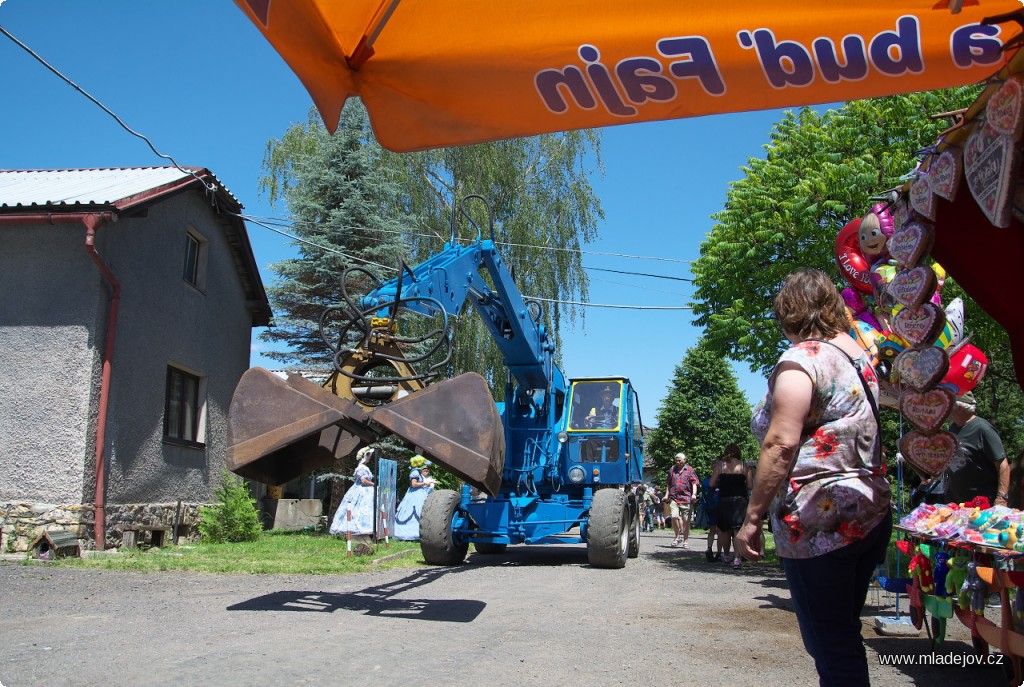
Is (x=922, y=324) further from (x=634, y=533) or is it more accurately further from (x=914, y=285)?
(x=634, y=533)

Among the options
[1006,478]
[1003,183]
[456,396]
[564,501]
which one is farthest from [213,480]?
[1003,183]

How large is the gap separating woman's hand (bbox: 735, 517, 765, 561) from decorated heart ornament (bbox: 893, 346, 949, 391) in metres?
3.01

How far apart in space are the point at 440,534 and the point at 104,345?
5.76 meters

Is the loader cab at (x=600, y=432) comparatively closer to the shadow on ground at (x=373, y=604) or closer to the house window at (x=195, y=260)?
the shadow on ground at (x=373, y=604)

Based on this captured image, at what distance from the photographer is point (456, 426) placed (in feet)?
20.1

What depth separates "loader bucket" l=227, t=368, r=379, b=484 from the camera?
6.26 meters

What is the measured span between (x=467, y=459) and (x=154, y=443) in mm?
9616

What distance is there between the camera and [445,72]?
3.39 metres

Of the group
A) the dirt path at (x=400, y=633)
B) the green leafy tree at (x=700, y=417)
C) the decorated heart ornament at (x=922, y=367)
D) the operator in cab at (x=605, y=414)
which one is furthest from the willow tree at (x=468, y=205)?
the green leafy tree at (x=700, y=417)

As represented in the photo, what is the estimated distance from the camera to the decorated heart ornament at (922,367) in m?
5.50

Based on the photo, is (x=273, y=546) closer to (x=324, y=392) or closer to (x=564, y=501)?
(x=564, y=501)

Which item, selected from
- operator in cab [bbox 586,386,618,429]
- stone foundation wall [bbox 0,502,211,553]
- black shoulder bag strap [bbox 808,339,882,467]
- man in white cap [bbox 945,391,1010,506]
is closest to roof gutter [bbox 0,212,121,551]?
stone foundation wall [bbox 0,502,211,553]

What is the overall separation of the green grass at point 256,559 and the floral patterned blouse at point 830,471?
314 inches

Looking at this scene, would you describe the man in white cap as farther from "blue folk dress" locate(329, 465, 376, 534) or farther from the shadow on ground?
"blue folk dress" locate(329, 465, 376, 534)
